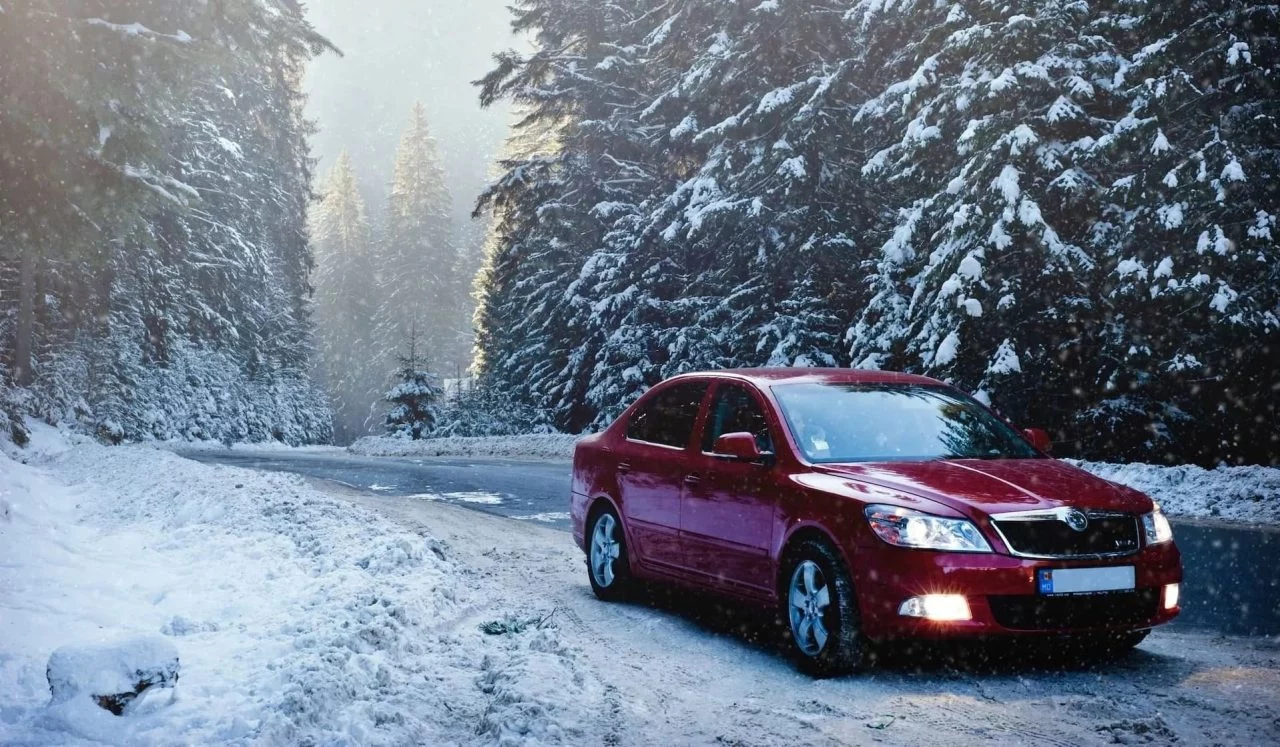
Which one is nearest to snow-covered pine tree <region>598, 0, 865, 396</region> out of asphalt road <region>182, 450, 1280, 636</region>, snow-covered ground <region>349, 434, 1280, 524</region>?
asphalt road <region>182, 450, 1280, 636</region>

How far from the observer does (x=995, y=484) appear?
19.3ft

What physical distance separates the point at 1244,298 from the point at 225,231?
3562 cm

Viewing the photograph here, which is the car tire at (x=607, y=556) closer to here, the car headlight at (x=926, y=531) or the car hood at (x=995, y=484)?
the car hood at (x=995, y=484)

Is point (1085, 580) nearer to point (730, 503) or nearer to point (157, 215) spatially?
point (730, 503)

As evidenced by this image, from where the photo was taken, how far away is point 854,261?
81.8 ft

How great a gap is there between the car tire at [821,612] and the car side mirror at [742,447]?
2.12ft

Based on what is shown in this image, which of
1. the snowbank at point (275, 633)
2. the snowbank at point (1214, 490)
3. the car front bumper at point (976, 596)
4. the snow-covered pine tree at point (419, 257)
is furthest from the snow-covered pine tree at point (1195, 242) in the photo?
the snow-covered pine tree at point (419, 257)

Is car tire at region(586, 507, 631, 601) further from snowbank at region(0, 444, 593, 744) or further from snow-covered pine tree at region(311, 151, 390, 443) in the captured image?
snow-covered pine tree at region(311, 151, 390, 443)

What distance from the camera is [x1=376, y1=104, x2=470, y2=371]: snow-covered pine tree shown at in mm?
86750

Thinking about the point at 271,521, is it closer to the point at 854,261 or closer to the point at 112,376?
the point at 854,261

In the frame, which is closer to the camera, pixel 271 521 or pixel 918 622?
pixel 918 622

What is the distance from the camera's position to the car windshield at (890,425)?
21.5 ft

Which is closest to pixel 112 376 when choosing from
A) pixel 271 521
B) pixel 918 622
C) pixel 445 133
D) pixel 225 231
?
pixel 225 231

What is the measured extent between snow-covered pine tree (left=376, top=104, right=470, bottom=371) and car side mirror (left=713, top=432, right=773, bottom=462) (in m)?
80.3
